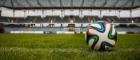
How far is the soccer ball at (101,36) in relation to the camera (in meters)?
10.8

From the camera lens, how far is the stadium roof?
7314cm

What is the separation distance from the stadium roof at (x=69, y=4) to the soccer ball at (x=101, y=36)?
6257 centimetres

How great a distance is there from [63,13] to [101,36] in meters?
64.4

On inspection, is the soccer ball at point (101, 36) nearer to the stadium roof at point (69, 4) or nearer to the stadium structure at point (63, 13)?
the stadium structure at point (63, 13)

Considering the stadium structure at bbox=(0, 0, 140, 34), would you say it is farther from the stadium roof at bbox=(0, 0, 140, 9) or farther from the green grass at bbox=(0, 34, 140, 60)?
the green grass at bbox=(0, 34, 140, 60)

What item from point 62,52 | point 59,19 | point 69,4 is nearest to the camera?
point 62,52

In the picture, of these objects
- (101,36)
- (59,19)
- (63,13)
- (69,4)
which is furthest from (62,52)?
(63,13)

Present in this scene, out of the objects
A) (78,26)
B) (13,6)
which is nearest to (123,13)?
(78,26)

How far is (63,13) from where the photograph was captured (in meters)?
75.0

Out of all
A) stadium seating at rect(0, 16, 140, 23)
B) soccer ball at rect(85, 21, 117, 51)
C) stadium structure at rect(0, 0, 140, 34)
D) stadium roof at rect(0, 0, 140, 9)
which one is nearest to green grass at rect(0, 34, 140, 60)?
soccer ball at rect(85, 21, 117, 51)

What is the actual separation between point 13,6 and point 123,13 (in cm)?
2544

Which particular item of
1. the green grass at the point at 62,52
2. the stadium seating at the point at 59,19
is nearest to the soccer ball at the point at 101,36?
the green grass at the point at 62,52

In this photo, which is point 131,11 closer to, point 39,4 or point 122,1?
point 122,1

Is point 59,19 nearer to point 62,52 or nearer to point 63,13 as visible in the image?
point 63,13
